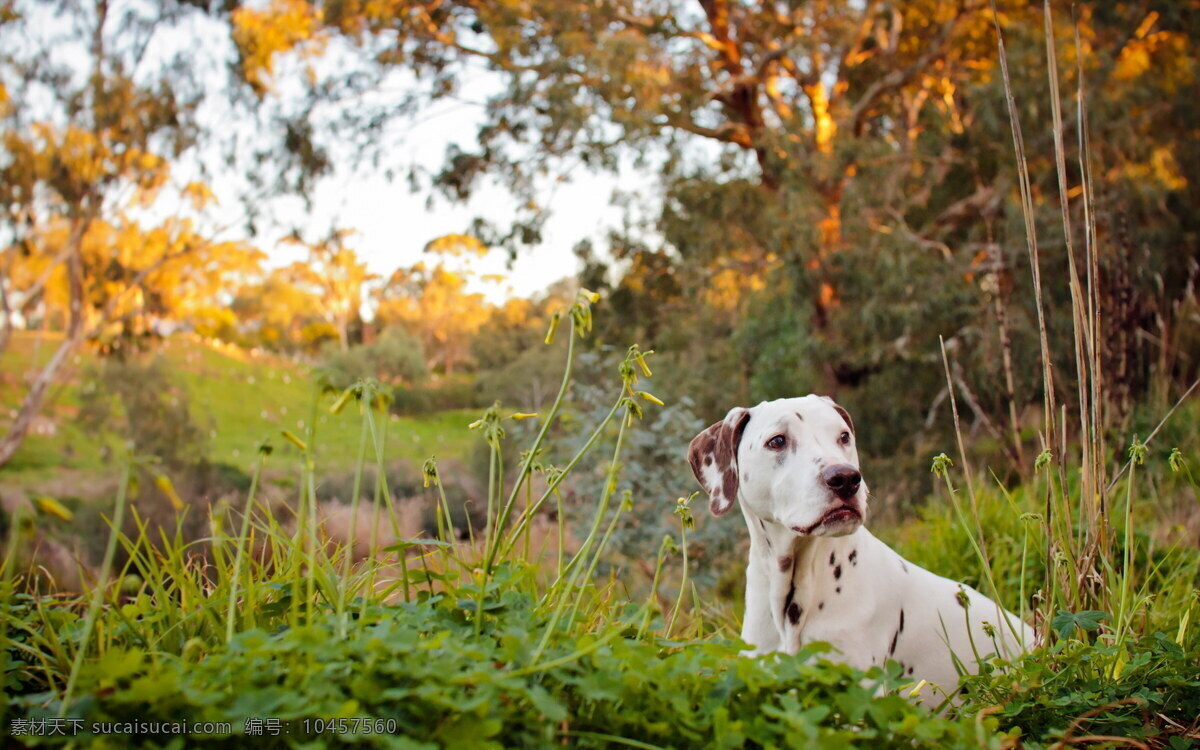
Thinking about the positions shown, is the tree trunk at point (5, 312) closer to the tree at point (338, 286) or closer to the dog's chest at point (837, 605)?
the tree at point (338, 286)

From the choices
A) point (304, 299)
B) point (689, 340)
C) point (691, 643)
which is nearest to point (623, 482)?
point (689, 340)

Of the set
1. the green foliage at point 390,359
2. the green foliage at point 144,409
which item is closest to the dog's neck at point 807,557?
the green foliage at point 144,409

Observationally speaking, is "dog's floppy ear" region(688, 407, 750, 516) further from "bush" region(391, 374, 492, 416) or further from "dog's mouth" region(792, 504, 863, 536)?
"bush" region(391, 374, 492, 416)

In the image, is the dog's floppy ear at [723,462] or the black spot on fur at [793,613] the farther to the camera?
the dog's floppy ear at [723,462]

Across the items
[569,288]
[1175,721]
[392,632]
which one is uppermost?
[569,288]

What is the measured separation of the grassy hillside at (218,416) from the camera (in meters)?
18.8

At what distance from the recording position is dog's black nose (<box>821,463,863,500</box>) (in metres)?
1.90

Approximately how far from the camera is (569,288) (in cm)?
2280

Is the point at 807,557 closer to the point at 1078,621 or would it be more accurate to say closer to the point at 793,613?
the point at 793,613

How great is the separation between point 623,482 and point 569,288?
15066mm

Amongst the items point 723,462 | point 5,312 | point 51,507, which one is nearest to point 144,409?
point 5,312

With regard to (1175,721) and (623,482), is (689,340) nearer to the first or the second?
(623,482)

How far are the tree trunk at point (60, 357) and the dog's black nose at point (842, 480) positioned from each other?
18.3 m

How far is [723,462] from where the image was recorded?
223cm
